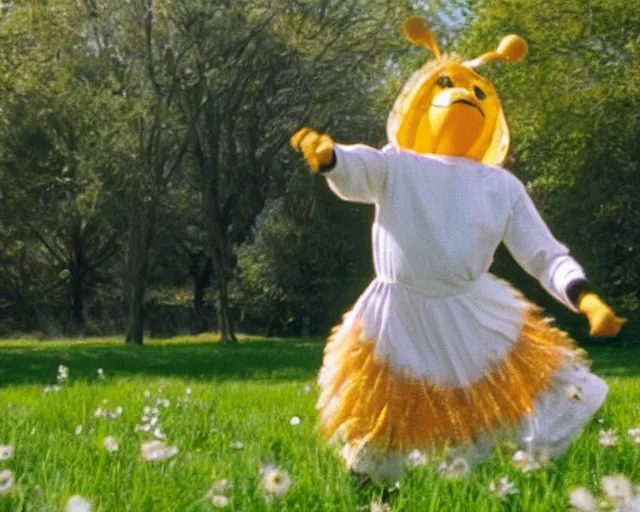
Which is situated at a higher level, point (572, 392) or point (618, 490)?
point (618, 490)

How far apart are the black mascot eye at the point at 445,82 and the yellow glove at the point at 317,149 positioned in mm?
896

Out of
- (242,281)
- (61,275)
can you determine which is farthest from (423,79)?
(61,275)

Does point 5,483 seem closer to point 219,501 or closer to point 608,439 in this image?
point 219,501

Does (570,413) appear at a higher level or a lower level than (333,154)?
lower

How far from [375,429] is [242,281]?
28.6 m

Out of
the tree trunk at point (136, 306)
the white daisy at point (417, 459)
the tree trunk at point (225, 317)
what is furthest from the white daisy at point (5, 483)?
the tree trunk at point (225, 317)

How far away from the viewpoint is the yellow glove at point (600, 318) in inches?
136

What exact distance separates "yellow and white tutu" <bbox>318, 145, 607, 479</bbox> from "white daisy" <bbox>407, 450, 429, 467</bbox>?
8cm

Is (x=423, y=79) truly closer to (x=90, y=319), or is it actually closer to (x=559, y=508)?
(x=559, y=508)

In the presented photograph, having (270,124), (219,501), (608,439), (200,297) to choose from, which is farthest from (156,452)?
(200,297)

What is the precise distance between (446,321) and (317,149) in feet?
2.52

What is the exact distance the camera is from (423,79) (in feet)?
14.3

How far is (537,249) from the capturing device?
13.3 ft

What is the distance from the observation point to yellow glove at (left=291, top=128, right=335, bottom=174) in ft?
11.8
